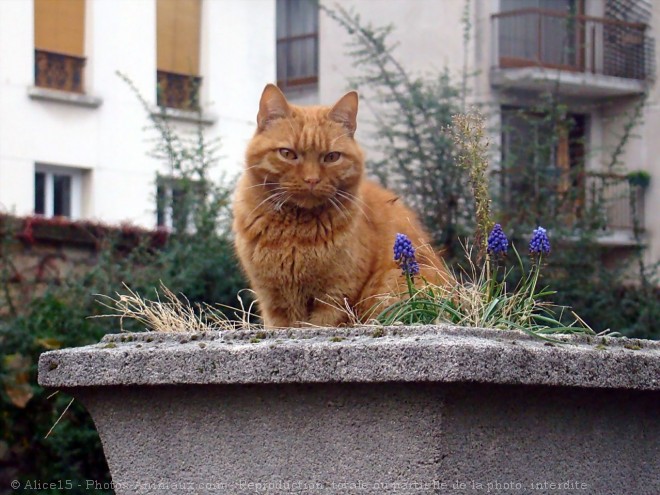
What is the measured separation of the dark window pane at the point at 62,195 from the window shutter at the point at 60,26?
1.49m

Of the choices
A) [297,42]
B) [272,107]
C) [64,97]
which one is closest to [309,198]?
[272,107]

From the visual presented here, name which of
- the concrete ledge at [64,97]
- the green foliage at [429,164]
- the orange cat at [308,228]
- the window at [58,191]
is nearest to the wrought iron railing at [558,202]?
the green foliage at [429,164]

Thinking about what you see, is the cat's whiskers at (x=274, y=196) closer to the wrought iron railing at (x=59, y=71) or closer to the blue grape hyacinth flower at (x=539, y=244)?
the blue grape hyacinth flower at (x=539, y=244)

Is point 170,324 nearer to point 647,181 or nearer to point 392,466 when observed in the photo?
Result: point 392,466

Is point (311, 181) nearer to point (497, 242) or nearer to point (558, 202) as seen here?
point (497, 242)

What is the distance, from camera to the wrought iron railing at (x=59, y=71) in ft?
42.8

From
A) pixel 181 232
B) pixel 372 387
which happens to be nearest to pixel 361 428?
pixel 372 387

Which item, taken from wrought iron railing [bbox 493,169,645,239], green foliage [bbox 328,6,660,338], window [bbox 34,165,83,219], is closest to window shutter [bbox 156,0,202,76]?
window [bbox 34,165,83,219]

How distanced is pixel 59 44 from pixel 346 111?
10120 mm

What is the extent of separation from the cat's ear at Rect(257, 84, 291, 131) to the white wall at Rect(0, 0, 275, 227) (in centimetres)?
878

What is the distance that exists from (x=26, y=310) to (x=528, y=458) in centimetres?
545

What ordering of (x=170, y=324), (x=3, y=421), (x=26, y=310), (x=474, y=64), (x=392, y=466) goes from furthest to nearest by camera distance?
(x=474, y=64) < (x=26, y=310) < (x=3, y=421) < (x=170, y=324) < (x=392, y=466)

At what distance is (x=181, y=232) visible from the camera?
7879mm

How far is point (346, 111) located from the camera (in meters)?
3.73
